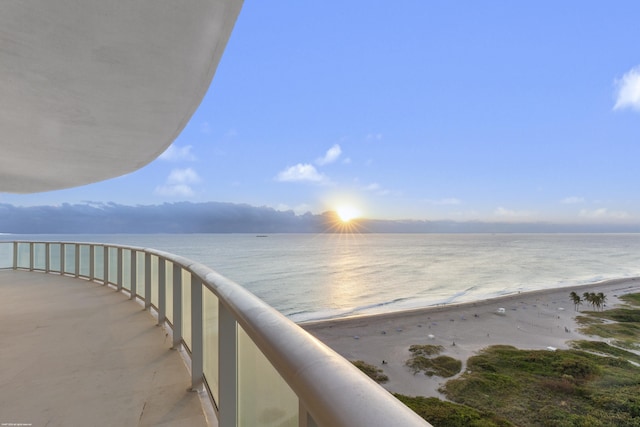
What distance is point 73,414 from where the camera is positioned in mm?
2463

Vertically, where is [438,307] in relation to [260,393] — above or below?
below

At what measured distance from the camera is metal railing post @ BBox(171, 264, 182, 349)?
343 cm

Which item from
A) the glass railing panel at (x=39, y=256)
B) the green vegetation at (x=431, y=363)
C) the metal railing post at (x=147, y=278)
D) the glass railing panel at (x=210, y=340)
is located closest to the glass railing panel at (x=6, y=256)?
the glass railing panel at (x=39, y=256)

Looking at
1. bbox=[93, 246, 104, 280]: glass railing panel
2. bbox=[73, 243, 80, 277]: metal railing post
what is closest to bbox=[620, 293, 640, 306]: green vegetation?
bbox=[93, 246, 104, 280]: glass railing panel

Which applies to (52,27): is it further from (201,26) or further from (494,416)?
(494,416)

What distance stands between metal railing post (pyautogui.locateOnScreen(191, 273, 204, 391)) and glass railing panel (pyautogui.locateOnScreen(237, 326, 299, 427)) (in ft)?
3.64

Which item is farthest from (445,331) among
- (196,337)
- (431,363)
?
(196,337)

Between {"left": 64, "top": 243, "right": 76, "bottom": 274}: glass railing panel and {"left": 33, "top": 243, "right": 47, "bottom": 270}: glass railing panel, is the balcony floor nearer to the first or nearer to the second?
{"left": 64, "top": 243, "right": 76, "bottom": 274}: glass railing panel

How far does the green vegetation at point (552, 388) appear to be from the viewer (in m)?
14.4

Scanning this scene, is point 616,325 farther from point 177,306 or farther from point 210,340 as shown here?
point 210,340

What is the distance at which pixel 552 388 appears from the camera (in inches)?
642

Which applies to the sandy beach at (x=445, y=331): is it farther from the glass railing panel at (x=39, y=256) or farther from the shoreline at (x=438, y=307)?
the glass railing panel at (x=39, y=256)

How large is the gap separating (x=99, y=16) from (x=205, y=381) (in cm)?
288

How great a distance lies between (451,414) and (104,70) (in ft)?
51.7
